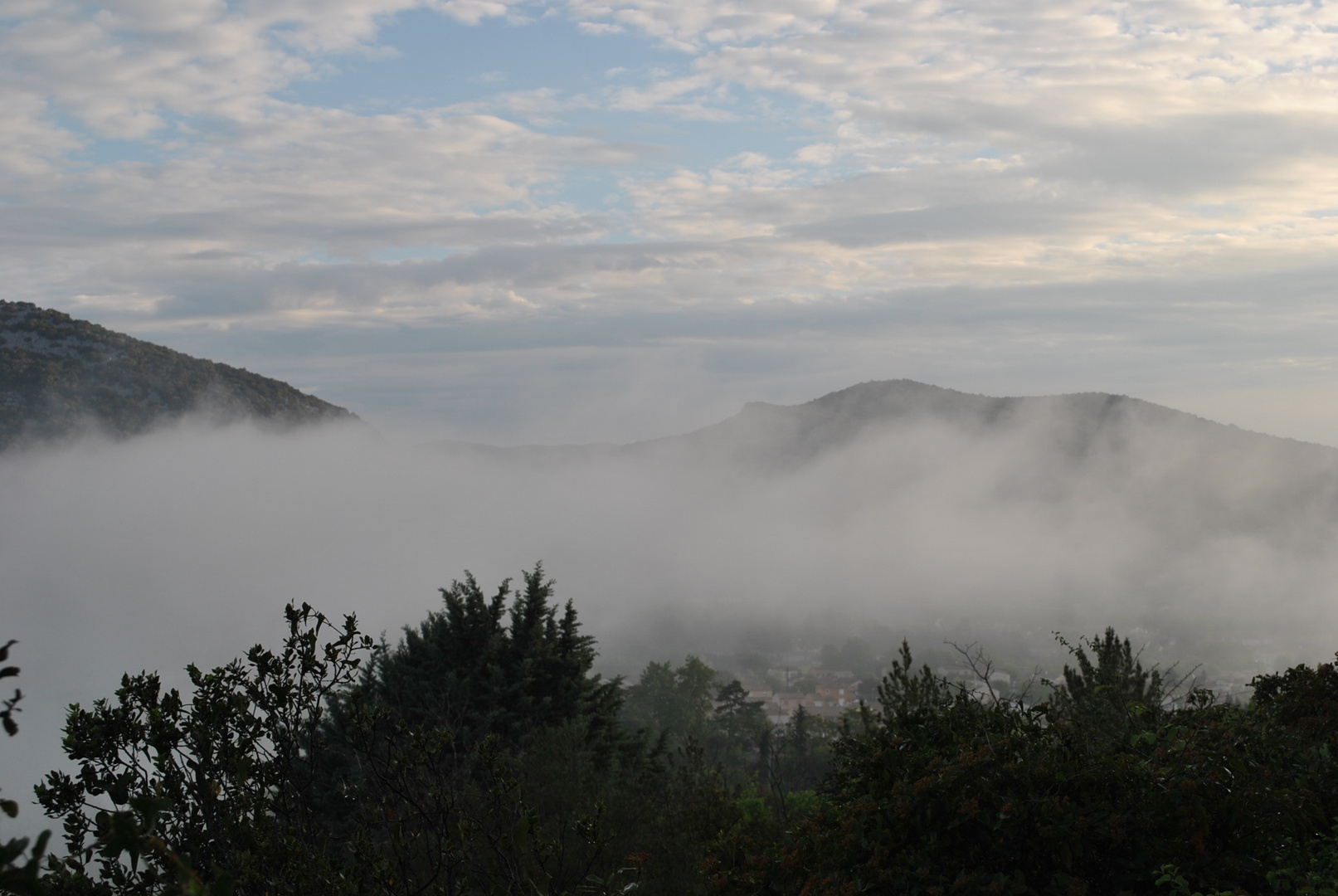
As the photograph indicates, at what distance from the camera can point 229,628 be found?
134 m

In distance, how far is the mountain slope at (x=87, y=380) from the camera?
5133 inches

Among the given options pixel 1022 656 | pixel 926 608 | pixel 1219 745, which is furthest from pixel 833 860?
pixel 926 608

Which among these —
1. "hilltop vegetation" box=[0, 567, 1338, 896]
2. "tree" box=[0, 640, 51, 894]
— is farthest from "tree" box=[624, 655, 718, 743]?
"tree" box=[0, 640, 51, 894]

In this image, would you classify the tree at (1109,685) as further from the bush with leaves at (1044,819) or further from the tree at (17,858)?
the tree at (17,858)

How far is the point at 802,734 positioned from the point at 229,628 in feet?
370

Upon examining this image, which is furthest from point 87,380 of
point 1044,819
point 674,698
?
point 1044,819

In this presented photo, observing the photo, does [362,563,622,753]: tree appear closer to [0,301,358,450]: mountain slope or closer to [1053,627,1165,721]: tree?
[1053,627,1165,721]: tree

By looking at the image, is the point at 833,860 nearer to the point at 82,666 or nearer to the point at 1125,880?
the point at 1125,880

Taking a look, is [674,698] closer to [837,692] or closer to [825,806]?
[837,692]

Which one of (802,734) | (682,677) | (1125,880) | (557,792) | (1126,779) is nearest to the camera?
(1125,880)

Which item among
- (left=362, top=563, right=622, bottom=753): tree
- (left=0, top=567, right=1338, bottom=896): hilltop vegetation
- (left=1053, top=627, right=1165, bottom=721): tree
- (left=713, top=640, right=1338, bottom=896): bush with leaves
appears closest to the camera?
(left=0, top=567, right=1338, bottom=896): hilltop vegetation

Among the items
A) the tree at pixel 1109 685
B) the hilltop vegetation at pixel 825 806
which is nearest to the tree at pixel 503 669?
the tree at pixel 1109 685

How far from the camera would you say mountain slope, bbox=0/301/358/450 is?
130375 mm

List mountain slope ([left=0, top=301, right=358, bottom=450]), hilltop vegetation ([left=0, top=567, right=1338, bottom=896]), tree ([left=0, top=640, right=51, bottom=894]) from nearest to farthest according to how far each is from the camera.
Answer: tree ([left=0, top=640, right=51, bottom=894])
hilltop vegetation ([left=0, top=567, right=1338, bottom=896])
mountain slope ([left=0, top=301, right=358, bottom=450])
